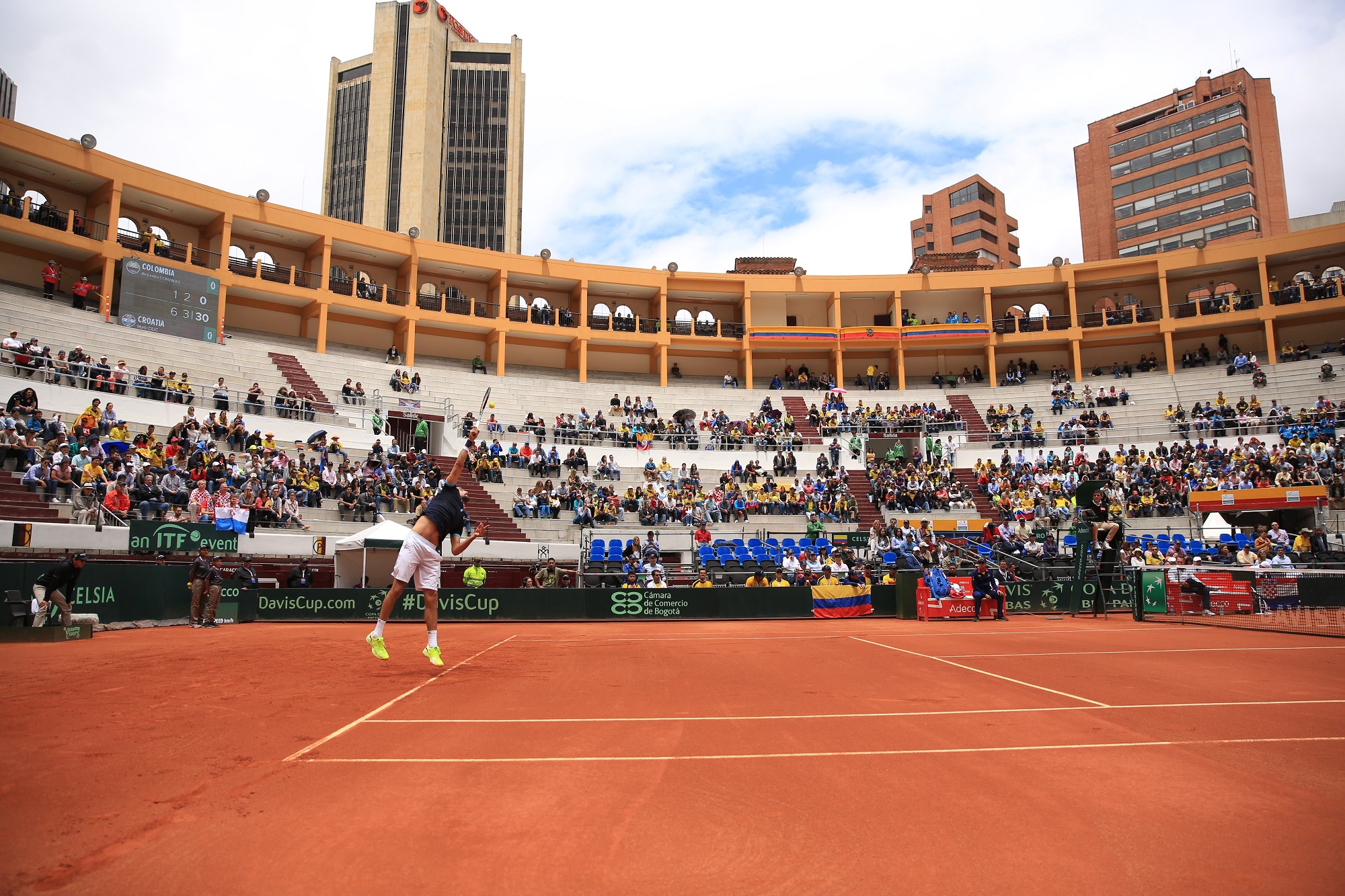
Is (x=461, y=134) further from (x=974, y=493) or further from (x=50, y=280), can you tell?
(x=974, y=493)

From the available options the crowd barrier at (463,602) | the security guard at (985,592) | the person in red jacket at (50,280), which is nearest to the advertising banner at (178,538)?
the crowd barrier at (463,602)

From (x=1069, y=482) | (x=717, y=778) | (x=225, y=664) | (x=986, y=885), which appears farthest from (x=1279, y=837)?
(x=1069, y=482)

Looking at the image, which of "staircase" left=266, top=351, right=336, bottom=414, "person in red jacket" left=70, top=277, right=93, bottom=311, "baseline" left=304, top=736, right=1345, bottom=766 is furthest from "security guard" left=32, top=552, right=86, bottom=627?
"person in red jacket" left=70, top=277, right=93, bottom=311

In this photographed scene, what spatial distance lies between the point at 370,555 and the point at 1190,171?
8375 cm

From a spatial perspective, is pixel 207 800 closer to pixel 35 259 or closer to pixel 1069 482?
pixel 1069 482

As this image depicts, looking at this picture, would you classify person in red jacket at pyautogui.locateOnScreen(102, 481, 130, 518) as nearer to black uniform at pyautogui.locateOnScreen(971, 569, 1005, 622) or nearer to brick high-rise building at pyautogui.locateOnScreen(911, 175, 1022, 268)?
black uniform at pyautogui.locateOnScreen(971, 569, 1005, 622)

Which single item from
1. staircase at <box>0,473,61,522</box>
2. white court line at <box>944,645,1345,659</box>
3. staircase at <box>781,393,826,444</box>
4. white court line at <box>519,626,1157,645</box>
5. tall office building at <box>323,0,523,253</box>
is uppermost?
tall office building at <box>323,0,523,253</box>

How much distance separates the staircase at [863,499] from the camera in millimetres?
34219

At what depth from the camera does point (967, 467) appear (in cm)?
3991

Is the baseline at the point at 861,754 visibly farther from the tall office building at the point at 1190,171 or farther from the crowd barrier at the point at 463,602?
the tall office building at the point at 1190,171

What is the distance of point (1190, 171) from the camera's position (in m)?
76.0

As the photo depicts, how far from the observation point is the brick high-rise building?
94.6 meters

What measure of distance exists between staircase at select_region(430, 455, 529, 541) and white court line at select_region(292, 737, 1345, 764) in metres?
23.6

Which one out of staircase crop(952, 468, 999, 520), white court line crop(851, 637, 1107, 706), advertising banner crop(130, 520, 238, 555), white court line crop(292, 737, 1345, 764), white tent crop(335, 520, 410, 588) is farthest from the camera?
staircase crop(952, 468, 999, 520)
